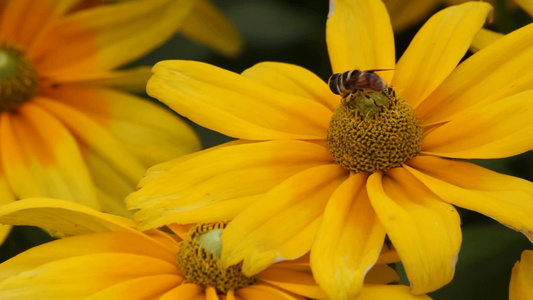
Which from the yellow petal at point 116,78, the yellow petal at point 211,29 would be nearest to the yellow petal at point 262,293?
the yellow petal at point 116,78

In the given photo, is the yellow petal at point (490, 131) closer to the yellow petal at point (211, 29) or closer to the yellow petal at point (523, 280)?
the yellow petal at point (523, 280)

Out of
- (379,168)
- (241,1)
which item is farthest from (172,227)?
(241,1)

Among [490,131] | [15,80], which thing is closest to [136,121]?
[15,80]

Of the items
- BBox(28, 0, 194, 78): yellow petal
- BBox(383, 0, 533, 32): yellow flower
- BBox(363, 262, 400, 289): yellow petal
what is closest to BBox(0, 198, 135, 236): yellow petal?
BBox(363, 262, 400, 289): yellow petal

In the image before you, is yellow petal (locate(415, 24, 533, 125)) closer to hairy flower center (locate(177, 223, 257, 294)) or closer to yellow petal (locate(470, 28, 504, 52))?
yellow petal (locate(470, 28, 504, 52))

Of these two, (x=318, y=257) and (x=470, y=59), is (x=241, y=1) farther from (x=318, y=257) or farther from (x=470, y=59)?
(x=318, y=257)

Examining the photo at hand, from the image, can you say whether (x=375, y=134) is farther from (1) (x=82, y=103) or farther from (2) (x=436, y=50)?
(1) (x=82, y=103)
